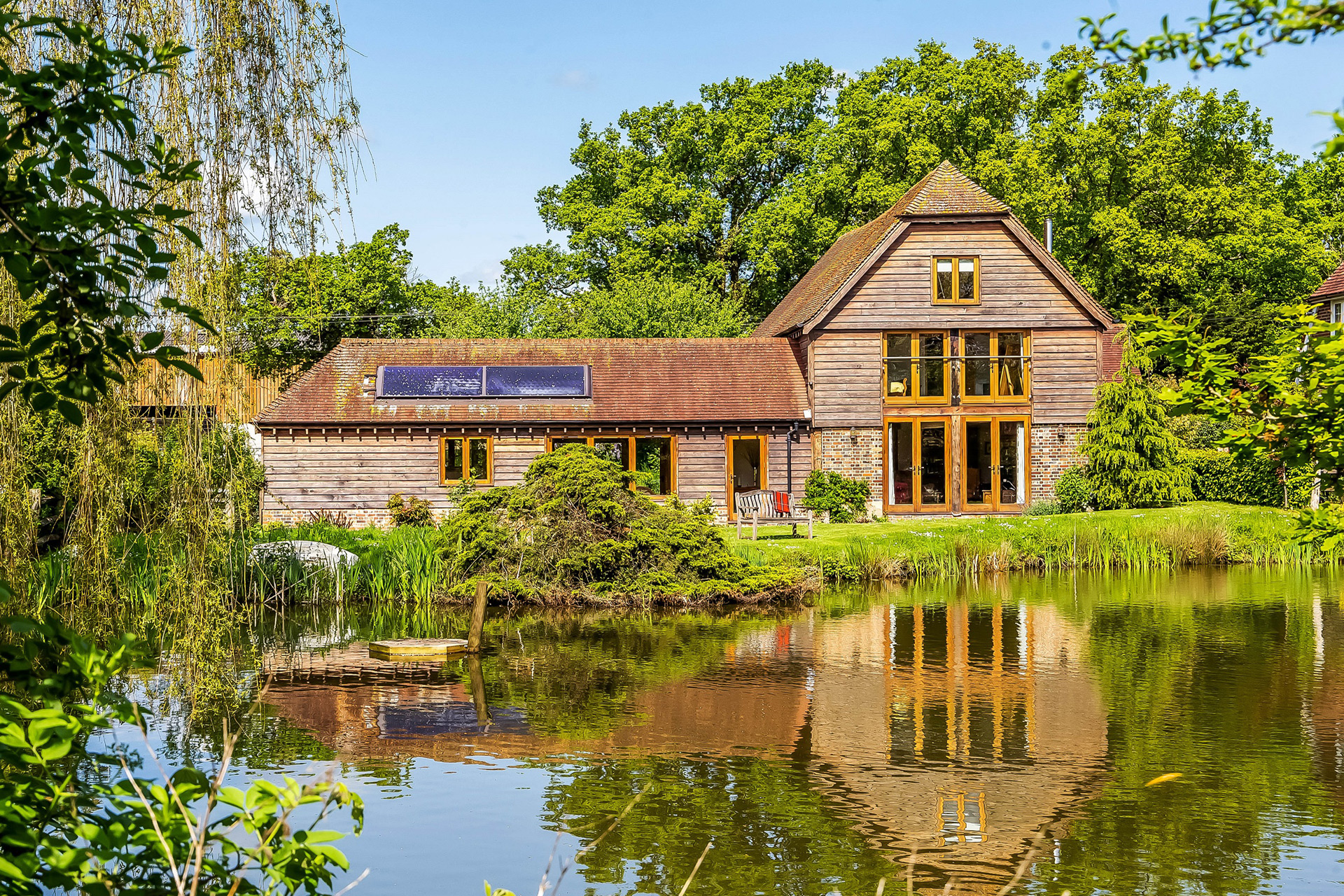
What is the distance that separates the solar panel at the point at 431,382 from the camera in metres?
25.8

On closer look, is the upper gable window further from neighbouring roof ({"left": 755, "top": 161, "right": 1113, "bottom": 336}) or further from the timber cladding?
the timber cladding

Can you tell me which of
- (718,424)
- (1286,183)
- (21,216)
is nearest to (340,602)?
(718,424)

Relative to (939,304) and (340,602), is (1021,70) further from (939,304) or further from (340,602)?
(340,602)

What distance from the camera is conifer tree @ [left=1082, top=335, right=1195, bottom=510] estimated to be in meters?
24.8

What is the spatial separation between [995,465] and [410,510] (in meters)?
13.0

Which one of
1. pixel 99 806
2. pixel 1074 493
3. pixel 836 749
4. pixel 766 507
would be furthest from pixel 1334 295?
pixel 99 806

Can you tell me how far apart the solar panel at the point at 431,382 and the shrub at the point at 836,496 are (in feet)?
24.3

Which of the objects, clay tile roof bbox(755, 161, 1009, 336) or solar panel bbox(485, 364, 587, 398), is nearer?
solar panel bbox(485, 364, 587, 398)

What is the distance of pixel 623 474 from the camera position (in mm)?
18625

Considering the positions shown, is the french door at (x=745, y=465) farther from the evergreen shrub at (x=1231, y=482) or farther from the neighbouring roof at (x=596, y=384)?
the evergreen shrub at (x=1231, y=482)

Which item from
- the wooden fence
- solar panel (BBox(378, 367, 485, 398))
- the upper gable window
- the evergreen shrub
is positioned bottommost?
the evergreen shrub

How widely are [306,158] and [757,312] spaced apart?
38200mm

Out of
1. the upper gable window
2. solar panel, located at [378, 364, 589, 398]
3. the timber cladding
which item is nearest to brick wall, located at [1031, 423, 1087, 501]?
the upper gable window

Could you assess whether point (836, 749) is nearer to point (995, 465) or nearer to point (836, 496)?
point (836, 496)
